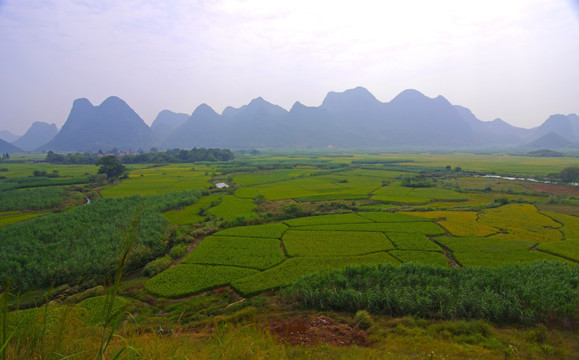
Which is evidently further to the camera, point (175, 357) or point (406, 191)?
point (406, 191)

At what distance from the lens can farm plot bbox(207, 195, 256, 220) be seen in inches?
1035

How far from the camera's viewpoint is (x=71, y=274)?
14281 mm

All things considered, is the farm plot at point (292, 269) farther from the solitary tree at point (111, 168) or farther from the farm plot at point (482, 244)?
the solitary tree at point (111, 168)

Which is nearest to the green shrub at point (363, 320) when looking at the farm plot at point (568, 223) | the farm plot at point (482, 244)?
the farm plot at point (482, 244)

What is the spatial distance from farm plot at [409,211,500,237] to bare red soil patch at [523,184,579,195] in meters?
21.3

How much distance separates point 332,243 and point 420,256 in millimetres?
5478

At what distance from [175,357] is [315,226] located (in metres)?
19.8

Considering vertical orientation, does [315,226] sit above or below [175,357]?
below

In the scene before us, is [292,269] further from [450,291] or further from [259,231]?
[450,291]

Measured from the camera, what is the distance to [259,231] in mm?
21656

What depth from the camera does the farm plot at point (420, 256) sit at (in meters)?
15.8

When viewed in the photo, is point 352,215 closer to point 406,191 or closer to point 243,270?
point 243,270

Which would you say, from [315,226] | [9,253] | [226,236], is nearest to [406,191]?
[315,226]

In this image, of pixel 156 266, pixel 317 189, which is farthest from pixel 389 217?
pixel 156 266
